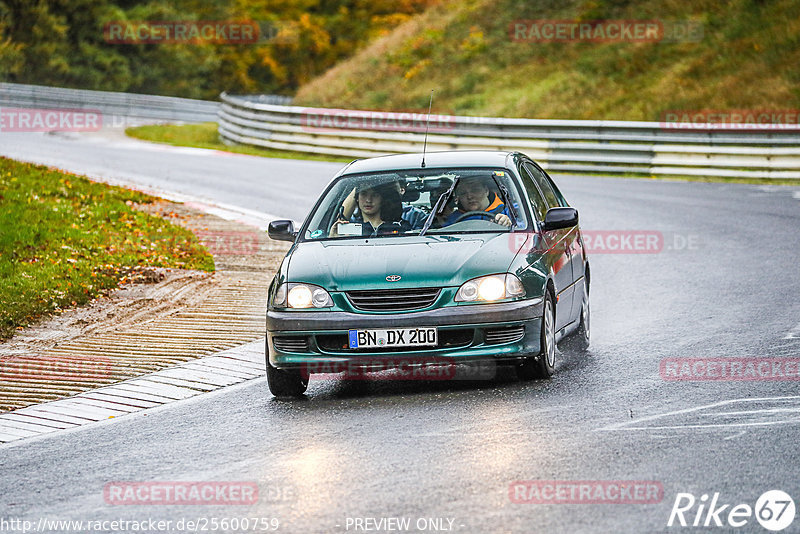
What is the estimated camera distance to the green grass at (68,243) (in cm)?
1224

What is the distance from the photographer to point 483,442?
7117mm

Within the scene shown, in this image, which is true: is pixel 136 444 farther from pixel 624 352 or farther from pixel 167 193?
pixel 167 193

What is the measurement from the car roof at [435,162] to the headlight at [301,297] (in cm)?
156

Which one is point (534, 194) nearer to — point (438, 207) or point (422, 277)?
point (438, 207)

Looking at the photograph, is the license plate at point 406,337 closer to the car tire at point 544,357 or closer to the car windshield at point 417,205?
the car tire at point 544,357

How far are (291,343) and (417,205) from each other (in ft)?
5.42

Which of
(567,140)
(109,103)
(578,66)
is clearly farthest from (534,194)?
(109,103)

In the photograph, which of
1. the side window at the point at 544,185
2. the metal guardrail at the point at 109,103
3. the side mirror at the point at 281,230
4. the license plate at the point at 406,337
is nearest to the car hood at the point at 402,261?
the license plate at the point at 406,337

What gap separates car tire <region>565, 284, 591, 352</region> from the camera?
1017 centimetres

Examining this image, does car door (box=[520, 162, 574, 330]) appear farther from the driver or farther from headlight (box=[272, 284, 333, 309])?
headlight (box=[272, 284, 333, 309])

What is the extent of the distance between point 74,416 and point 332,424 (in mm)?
1839

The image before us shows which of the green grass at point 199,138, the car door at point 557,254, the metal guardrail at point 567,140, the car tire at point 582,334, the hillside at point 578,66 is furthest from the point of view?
the hillside at point 578,66

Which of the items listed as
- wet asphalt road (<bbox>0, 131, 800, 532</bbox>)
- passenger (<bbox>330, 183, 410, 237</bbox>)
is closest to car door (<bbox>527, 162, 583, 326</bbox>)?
wet asphalt road (<bbox>0, 131, 800, 532</bbox>)

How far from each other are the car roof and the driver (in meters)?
0.24
